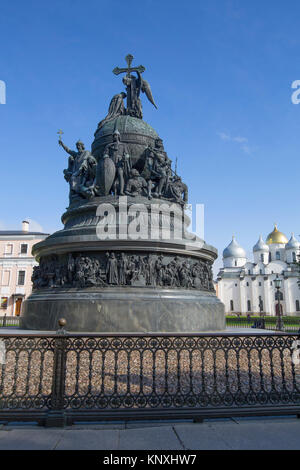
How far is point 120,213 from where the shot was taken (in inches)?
614

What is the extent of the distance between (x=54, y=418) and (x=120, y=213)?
1139 cm

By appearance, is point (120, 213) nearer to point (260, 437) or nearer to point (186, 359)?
point (186, 359)

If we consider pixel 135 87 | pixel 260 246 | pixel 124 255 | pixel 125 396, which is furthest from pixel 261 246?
pixel 125 396

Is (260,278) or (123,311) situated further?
Answer: (260,278)

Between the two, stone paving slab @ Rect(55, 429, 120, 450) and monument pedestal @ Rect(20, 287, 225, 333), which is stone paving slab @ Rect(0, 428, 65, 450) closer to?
stone paving slab @ Rect(55, 429, 120, 450)

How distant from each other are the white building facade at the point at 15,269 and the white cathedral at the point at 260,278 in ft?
200

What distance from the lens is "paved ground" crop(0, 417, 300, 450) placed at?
4070 millimetres

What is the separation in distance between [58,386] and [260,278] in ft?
328

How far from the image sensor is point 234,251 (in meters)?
110

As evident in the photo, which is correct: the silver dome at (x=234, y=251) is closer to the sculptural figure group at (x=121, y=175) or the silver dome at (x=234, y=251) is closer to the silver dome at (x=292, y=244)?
the silver dome at (x=292, y=244)

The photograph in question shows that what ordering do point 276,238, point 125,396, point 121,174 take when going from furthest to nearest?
point 276,238
point 121,174
point 125,396

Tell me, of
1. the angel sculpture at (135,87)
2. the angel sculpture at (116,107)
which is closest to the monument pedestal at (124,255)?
the angel sculpture at (116,107)

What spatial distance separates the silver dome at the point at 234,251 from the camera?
110 meters

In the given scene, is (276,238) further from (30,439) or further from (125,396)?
(30,439)
